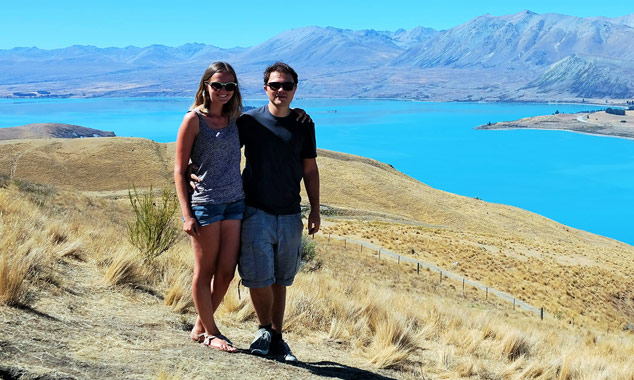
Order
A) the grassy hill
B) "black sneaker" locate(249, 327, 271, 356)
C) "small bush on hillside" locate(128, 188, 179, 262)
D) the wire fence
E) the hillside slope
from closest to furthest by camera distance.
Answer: the grassy hill, "black sneaker" locate(249, 327, 271, 356), "small bush on hillside" locate(128, 188, 179, 262), the wire fence, the hillside slope

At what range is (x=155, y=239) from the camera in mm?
7027

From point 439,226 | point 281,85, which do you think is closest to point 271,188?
point 281,85

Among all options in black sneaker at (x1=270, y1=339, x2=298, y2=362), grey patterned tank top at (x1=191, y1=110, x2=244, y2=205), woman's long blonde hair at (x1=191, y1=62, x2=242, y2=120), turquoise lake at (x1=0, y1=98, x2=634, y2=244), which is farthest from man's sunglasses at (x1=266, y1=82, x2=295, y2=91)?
turquoise lake at (x1=0, y1=98, x2=634, y2=244)

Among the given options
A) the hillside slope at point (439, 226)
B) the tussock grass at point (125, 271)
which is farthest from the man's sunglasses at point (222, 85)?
the hillside slope at point (439, 226)

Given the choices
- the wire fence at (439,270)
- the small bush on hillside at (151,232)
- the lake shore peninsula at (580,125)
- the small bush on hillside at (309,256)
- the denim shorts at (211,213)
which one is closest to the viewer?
the denim shorts at (211,213)

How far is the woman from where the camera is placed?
387 centimetres

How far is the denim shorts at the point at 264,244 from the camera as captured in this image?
3965 mm

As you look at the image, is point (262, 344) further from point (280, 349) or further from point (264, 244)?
point (264, 244)

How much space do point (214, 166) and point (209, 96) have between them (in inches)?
19.0

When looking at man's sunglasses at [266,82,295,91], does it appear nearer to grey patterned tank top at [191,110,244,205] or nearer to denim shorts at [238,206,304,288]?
grey patterned tank top at [191,110,244,205]

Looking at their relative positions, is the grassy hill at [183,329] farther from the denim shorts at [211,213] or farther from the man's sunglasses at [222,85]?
the man's sunglasses at [222,85]

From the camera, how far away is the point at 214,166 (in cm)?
389

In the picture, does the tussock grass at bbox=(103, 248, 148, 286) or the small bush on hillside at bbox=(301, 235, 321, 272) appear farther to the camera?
the small bush on hillside at bbox=(301, 235, 321, 272)

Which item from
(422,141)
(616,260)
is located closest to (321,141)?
(422,141)
